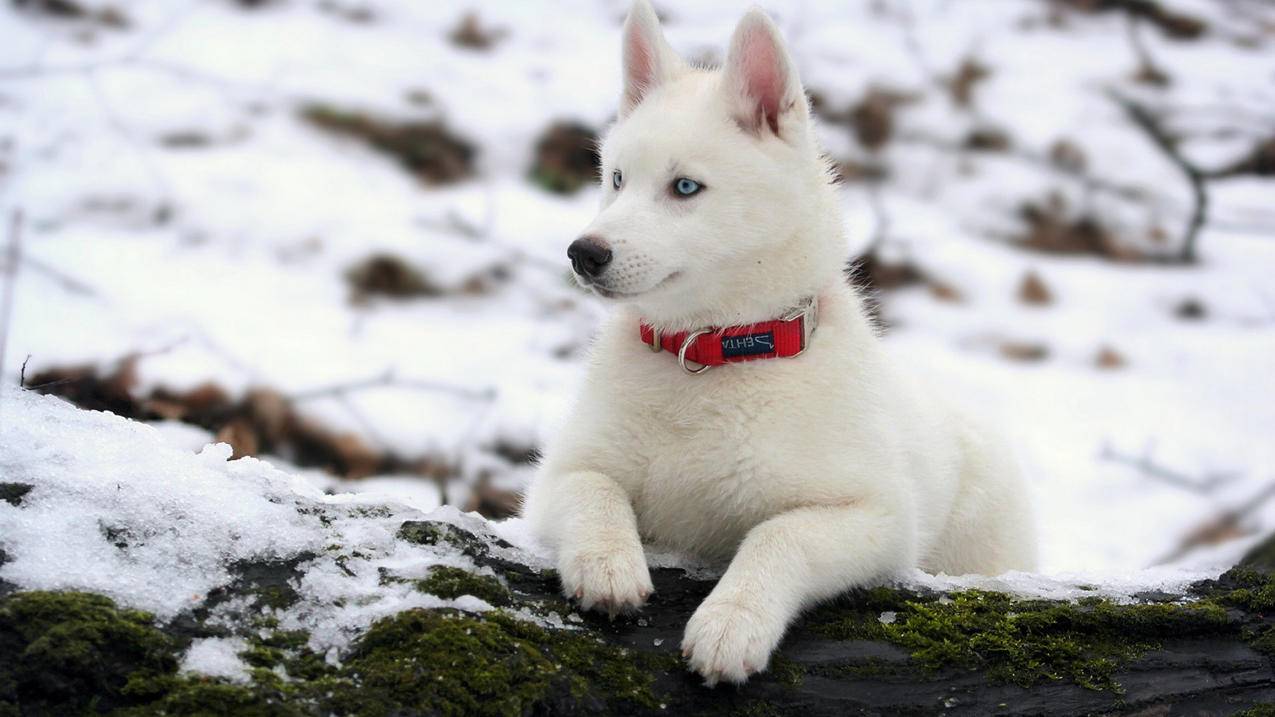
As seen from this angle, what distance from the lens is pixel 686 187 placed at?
316 centimetres

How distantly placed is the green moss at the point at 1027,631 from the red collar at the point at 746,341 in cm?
74

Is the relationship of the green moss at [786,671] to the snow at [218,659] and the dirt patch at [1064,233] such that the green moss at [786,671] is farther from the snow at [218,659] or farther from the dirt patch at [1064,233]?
the dirt patch at [1064,233]

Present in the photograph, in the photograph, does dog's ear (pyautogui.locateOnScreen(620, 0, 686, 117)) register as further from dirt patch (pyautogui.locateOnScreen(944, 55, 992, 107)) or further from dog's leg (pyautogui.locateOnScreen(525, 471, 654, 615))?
dirt patch (pyautogui.locateOnScreen(944, 55, 992, 107))

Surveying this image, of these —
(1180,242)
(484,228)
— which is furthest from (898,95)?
(484,228)

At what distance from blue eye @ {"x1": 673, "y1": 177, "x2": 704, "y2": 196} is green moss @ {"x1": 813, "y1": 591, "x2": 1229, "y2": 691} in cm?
120

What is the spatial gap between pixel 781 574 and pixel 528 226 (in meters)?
5.13

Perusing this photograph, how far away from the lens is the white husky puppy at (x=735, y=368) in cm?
292

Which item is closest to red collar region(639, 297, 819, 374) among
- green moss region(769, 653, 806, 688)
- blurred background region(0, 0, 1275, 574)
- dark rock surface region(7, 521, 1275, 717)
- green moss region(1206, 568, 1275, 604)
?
dark rock surface region(7, 521, 1275, 717)

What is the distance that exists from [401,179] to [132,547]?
216 inches

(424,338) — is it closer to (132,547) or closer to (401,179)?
(401,179)

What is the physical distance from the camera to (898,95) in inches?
Result: 368

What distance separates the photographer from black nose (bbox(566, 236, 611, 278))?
290 centimetres

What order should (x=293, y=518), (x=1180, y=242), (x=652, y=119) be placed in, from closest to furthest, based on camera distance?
(x=293, y=518) → (x=652, y=119) → (x=1180, y=242)

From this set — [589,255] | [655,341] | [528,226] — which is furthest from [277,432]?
[589,255]
